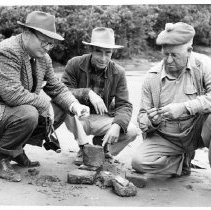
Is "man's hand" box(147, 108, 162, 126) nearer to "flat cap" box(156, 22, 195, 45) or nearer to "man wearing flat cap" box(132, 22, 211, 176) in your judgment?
"man wearing flat cap" box(132, 22, 211, 176)

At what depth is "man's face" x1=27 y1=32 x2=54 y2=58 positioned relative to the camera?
4.54 metres

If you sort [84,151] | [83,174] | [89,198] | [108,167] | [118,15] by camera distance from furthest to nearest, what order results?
Answer: 1. [118,15]
2. [108,167]
3. [84,151]
4. [83,174]
5. [89,198]

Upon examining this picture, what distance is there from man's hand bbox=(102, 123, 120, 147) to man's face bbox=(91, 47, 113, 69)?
0.77 metres

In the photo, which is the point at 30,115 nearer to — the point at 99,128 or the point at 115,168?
the point at 99,128

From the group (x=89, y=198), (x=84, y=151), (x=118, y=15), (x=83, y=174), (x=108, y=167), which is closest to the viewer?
(x=89, y=198)

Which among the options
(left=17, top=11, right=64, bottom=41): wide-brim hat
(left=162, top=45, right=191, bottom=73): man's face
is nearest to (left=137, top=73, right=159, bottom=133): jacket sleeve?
(left=162, top=45, right=191, bottom=73): man's face

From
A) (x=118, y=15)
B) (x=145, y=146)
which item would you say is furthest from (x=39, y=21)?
(x=118, y=15)

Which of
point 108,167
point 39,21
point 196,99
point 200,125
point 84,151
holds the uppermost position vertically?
point 39,21

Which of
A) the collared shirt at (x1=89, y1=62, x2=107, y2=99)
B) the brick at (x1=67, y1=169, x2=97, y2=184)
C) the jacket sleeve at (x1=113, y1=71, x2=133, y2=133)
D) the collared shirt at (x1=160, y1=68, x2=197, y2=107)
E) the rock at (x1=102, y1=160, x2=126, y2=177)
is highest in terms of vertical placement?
the collared shirt at (x1=160, y1=68, x2=197, y2=107)

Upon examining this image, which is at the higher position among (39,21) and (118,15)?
(39,21)
